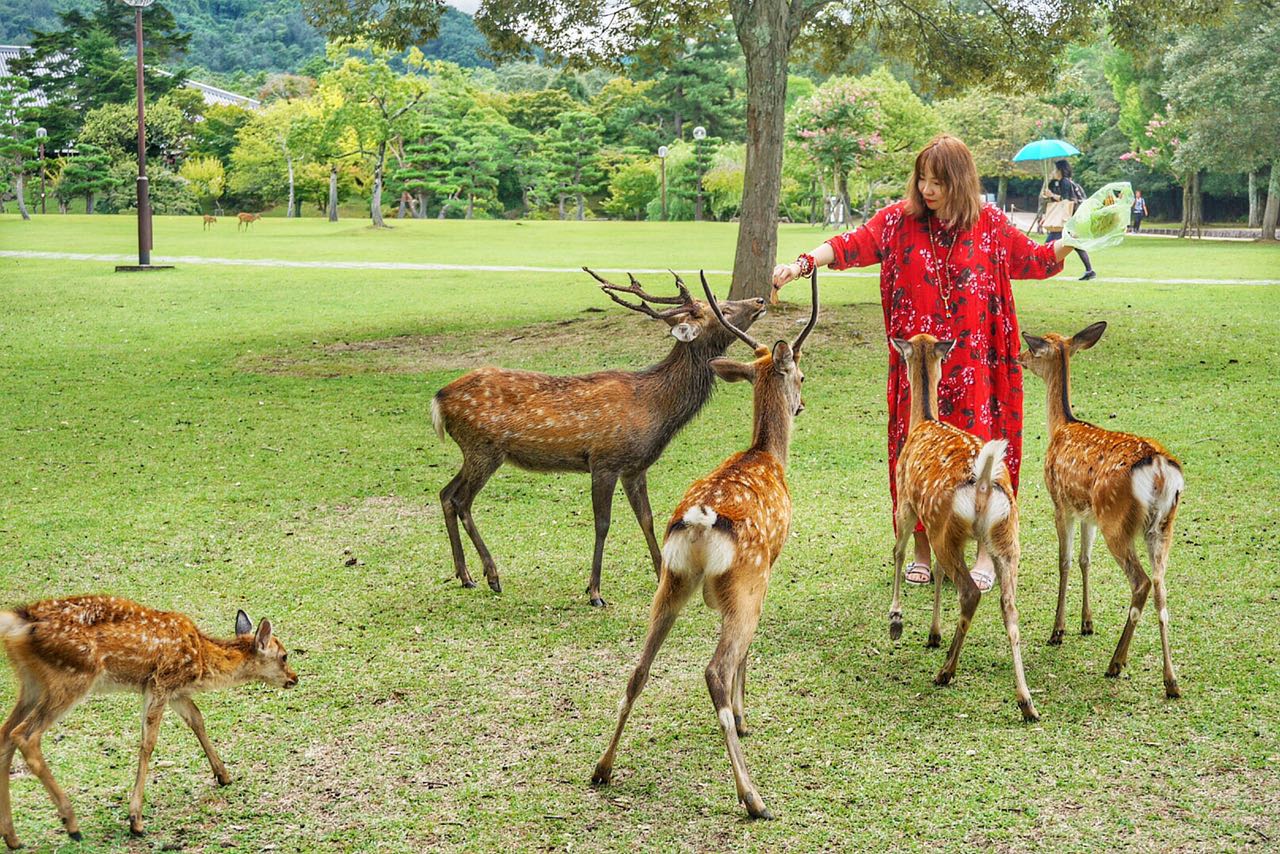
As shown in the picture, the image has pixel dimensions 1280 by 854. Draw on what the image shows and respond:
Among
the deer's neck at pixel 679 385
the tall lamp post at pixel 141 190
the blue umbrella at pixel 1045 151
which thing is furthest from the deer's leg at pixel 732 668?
the blue umbrella at pixel 1045 151

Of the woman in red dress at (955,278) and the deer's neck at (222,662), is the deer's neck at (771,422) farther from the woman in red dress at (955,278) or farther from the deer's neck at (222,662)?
the deer's neck at (222,662)

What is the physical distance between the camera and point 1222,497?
7.26 meters

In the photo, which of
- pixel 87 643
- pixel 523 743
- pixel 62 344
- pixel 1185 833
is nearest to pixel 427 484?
pixel 523 743

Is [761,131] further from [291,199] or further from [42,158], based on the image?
[42,158]

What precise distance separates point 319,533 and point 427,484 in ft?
3.99

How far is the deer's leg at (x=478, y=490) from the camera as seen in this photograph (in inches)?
234

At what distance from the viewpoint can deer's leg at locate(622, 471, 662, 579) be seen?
5941mm

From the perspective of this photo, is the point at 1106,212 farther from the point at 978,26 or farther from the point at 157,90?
the point at 157,90

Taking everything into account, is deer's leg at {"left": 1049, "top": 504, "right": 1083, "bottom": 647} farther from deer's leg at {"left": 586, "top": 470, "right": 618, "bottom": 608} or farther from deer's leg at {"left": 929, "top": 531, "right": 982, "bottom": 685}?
deer's leg at {"left": 586, "top": 470, "right": 618, "bottom": 608}

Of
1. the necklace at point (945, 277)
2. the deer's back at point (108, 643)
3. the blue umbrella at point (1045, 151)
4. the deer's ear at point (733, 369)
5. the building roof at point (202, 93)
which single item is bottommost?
→ the deer's back at point (108, 643)

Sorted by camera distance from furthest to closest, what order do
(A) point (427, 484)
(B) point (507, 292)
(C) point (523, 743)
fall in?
(B) point (507, 292) → (A) point (427, 484) → (C) point (523, 743)

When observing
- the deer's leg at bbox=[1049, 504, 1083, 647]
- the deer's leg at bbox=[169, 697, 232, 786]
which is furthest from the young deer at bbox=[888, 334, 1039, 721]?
the deer's leg at bbox=[169, 697, 232, 786]

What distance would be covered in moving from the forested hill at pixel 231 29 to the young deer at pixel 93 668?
8945 centimetres

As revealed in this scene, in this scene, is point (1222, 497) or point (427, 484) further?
point (427, 484)
